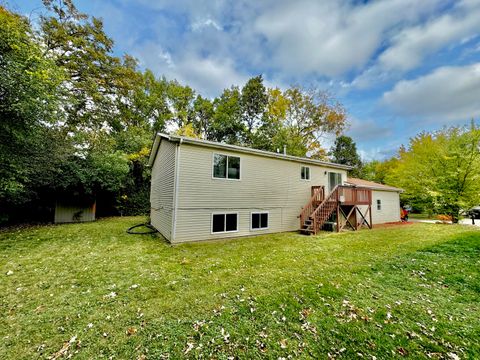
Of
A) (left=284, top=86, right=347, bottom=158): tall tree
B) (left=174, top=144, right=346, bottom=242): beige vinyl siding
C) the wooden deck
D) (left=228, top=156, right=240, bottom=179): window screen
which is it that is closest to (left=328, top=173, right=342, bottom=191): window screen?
(left=174, top=144, right=346, bottom=242): beige vinyl siding

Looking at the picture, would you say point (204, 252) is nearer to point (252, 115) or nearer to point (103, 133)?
point (103, 133)

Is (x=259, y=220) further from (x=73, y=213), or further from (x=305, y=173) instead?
(x=73, y=213)

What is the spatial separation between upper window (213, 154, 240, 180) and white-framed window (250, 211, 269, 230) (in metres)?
2.25

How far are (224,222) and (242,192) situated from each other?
1772mm

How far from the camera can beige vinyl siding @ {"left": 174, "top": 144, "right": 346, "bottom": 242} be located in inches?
346

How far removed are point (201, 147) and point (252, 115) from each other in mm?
20623

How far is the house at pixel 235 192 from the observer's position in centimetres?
877

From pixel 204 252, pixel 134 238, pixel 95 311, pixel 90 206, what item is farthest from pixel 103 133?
pixel 95 311

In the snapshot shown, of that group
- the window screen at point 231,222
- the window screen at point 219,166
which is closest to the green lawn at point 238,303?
the window screen at point 231,222

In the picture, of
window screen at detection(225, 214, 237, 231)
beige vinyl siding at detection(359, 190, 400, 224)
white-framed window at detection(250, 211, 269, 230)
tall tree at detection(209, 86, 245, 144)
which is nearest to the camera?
window screen at detection(225, 214, 237, 231)

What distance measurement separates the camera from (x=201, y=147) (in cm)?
916

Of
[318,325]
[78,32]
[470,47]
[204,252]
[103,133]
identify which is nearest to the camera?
[318,325]

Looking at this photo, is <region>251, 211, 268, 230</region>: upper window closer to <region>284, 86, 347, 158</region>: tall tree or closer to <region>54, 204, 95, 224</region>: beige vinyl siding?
<region>54, 204, 95, 224</region>: beige vinyl siding

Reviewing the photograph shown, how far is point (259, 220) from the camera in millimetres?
10898
